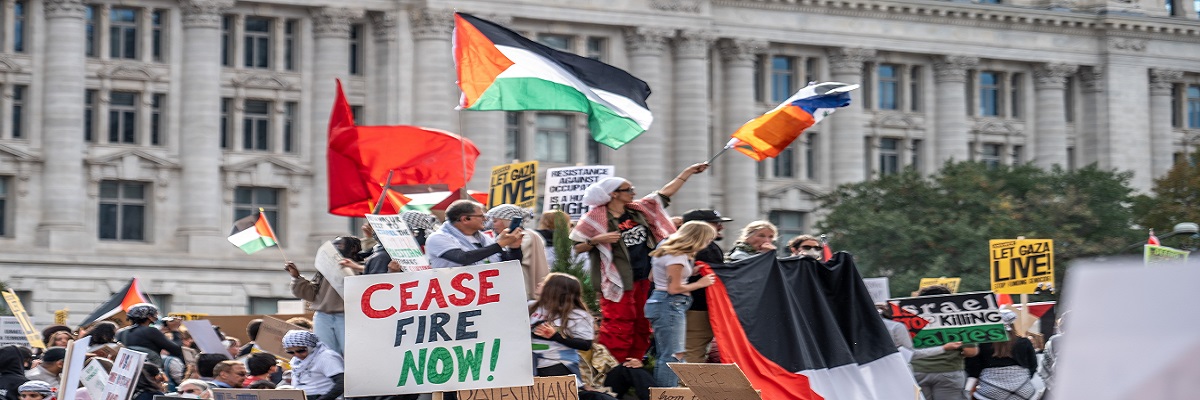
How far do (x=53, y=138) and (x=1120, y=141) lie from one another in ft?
121

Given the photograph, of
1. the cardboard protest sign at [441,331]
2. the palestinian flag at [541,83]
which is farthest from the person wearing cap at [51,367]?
the palestinian flag at [541,83]

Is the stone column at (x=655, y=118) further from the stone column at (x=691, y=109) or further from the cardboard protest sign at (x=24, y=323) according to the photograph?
the cardboard protest sign at (x=24, y=323)

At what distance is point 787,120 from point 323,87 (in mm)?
37955

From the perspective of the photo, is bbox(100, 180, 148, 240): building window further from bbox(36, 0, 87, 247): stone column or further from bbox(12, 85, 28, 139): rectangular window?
bbox(12, 85, 28, 139): rectangular window

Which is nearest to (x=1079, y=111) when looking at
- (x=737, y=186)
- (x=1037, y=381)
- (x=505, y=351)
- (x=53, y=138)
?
(x=737, y=186)

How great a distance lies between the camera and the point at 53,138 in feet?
171

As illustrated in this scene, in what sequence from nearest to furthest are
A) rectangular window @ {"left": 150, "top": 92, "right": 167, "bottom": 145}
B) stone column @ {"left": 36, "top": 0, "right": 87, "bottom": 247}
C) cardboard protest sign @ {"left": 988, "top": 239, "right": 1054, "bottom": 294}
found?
cardboard protest sign @ {"left": 988, "top": 239, "right": 1054, "bottom": 294}
stone column @ {"left": 36, "top": 0, "right": 87, "bottom": 247}
rectangular window @ {"left": 150, "top": 92, "right": 167, "bottom": 145}

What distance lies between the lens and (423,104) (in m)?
56.1

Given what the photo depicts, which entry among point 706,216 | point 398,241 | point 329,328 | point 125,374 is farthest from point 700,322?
point 125,374

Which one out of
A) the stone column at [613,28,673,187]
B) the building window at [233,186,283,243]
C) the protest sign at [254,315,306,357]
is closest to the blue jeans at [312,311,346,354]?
the protest sign at [254,315,306,357]

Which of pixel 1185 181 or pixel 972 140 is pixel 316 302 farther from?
pixel 972 140

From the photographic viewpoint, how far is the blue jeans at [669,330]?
14.1 m

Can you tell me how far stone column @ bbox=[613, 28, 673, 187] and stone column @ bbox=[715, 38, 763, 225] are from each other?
120 inches

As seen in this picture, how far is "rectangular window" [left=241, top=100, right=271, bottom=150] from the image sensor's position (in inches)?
2197
